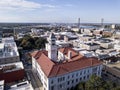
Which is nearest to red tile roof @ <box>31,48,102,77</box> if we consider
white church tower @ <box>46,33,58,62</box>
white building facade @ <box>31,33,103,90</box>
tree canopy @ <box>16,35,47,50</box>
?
white building facade @ <box>31,33,103,90</box>

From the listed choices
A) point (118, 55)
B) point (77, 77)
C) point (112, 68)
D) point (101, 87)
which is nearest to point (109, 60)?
point (112, 68)

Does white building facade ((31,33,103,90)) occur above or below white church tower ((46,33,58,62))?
below

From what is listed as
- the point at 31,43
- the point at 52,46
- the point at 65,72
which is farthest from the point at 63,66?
the point at 31,43

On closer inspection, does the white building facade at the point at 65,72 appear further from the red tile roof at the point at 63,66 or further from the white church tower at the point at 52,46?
the white church tower at the point at 52,46

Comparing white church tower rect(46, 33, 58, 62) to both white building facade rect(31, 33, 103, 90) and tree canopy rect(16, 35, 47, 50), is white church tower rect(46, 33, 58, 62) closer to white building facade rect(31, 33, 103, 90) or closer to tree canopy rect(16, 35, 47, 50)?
white building facade rect(31, 33, 103, 90)

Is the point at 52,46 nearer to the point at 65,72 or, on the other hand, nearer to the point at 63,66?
the point at 63,66

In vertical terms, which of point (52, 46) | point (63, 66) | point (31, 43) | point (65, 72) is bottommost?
point (65, 72)

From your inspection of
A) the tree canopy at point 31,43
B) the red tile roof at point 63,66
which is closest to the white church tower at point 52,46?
the red tile roof at point 63,66

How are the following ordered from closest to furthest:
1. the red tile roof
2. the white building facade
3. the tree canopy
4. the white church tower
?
the white building facade < the red tile roof < the white church tower < the tree canopy

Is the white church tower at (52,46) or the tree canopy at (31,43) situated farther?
the tree canopy at (31,43)

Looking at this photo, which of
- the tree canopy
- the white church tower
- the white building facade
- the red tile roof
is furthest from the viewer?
the tree canopy

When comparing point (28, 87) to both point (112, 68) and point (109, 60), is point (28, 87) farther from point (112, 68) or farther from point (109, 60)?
point (109, 60)

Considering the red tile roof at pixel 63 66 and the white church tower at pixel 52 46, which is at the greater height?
the white church tower at pixel 52 46
